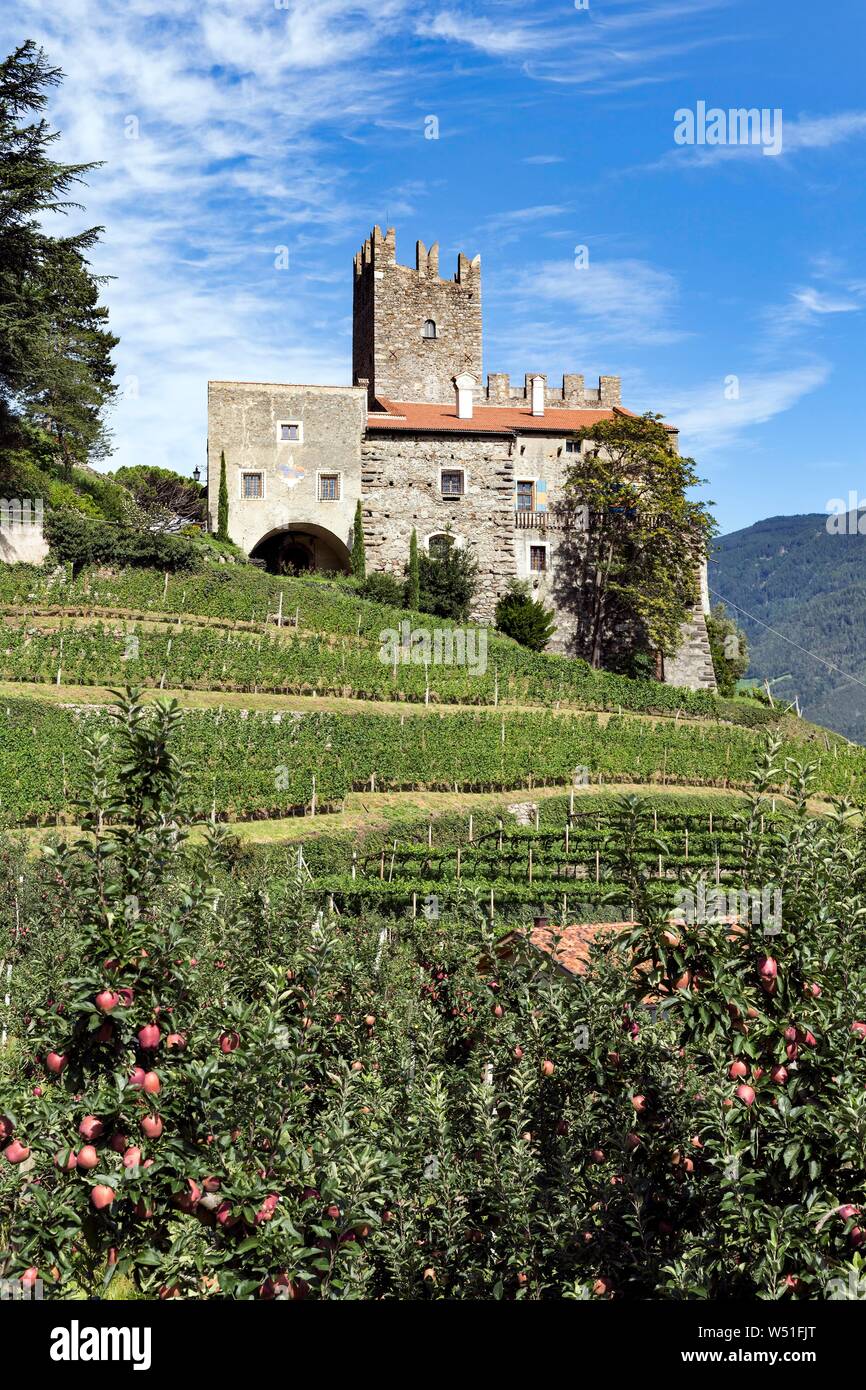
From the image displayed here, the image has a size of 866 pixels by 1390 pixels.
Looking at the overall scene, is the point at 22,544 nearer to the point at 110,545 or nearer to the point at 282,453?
the point at 110,545

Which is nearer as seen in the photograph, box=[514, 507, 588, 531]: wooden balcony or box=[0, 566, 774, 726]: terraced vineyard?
box=[0, 566, 774, 726]: terraced vineyard

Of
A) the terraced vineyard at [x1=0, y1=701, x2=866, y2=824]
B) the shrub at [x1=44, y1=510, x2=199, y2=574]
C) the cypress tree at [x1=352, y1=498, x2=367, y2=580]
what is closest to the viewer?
the terraced vineyard at [x1=0, y1=701, x2=866, y2=824]

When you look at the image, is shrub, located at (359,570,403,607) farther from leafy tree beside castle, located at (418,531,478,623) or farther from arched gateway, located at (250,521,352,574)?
arched gateway, located at (250,521,352,574)

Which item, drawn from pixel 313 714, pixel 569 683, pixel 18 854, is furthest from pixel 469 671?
pixel 18 854

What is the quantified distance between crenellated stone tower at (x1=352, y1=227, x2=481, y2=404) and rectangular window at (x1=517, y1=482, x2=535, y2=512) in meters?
5.73

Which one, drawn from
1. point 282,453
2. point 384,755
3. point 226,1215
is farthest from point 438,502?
point 226,1215

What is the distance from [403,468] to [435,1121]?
122 feet

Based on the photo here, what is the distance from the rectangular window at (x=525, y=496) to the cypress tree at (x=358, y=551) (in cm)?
611

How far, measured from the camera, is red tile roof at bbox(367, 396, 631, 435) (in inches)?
1665

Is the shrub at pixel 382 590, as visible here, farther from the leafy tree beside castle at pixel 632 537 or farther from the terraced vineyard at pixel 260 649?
the leafy tree beside castle at pixel 632 537

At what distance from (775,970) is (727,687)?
1635 inches

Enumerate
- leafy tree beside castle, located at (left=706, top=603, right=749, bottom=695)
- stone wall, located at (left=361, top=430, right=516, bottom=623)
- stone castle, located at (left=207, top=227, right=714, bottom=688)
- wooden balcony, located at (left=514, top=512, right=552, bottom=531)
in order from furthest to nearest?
1. leafy tree beside castle, located at (left=706, top=603, right=749, bottom=695)
2. wooden balcony, located at (left=514, top=512, right=552, bottom=531)
3. stone wall, located at (left=361, top=430, right=516, bottom=623)
4. stone castle, located at (left=207, top=227, right=714, bottom=688)

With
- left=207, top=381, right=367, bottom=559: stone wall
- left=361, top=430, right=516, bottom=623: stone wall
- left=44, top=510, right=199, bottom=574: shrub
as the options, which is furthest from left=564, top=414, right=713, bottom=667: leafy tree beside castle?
left=44, top=510, right=199, bottom=574: shrub

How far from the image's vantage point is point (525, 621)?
40.8 meters
